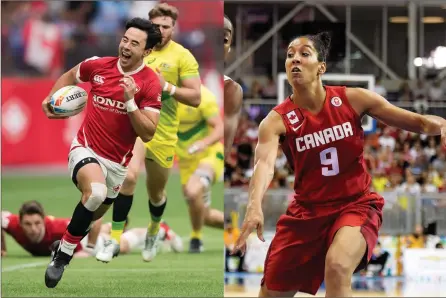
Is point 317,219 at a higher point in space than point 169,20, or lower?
lower

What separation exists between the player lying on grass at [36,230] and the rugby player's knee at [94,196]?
0.64 feet

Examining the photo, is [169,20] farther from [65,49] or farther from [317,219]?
[317,219]

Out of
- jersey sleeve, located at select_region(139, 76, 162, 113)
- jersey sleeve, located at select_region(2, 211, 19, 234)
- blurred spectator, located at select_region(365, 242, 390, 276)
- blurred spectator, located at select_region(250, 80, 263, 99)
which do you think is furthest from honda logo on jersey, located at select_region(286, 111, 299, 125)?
blurred spectator, located at select_region(250, 80, 263, 99)

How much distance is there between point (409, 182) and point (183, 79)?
6.29 metres

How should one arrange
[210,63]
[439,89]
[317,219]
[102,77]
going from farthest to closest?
[439,89] → [210,63] → [102,77] → [317,219]

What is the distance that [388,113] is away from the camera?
15.9 ft

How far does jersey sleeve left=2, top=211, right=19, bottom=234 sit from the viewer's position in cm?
607

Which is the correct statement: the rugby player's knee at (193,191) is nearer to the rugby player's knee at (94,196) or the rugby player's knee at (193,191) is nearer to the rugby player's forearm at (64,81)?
the rugby player's knee at (94,196)

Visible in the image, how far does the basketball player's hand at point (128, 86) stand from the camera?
550 cm

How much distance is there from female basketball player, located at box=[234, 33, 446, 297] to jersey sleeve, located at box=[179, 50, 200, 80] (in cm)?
106

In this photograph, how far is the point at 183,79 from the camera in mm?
5887

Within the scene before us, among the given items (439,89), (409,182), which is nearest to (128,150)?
(409,182)

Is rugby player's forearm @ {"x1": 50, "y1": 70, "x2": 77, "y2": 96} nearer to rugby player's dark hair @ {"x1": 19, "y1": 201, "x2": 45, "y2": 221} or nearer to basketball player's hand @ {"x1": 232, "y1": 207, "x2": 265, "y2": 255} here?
rugby player's dark hair @ {"x1": 19, "y1": 201, "x2": 45, "y2": 221}

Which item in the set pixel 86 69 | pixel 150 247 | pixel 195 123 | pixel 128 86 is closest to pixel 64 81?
pixel 86 69
